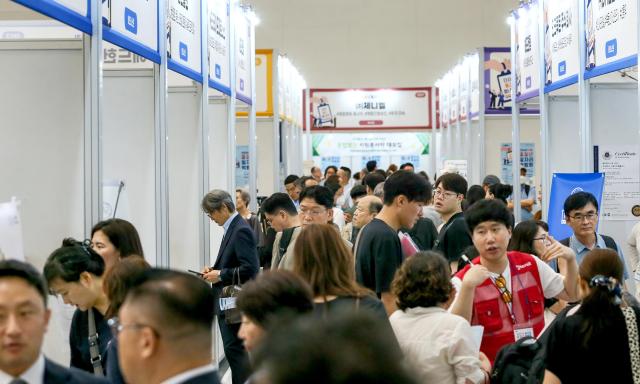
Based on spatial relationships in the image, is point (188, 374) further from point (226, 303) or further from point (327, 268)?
point (226, 303)

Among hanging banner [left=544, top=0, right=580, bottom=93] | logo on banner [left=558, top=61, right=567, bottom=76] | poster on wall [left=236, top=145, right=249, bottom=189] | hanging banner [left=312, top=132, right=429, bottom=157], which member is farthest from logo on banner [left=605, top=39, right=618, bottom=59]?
hanging banner [left=312, top=132, right=429, bottom=157]

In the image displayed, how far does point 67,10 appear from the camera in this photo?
3676 mm

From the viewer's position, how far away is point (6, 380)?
7.25ft

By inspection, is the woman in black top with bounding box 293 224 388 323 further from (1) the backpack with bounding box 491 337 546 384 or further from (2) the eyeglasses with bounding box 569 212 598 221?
(2) the eyeglasses with bounding box 569 212 598 221

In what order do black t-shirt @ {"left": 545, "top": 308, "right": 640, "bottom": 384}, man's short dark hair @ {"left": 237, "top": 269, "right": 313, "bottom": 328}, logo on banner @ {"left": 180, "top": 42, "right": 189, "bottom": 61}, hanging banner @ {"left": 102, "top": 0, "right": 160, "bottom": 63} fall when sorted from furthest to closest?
logo on banner @ {"left": 180, "top": 42, "right": 189, "bottom": 61} < hanging banner @ {"left": 102, "top": 0, "right": 160, "bottom": 63} < black t-shirt @ {"left": 545, "top": 308, "right": 640, "bottom": 384} < man's short dark hair @ {"left": 237, "top": 269, "right": 313, "bottom": 328}

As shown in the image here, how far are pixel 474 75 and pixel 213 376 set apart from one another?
1208cm

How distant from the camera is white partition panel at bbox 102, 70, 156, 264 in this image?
552 centimetres

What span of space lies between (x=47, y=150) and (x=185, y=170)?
8.85 feet

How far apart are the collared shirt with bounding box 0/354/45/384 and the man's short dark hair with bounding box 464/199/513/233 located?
6.75 ft

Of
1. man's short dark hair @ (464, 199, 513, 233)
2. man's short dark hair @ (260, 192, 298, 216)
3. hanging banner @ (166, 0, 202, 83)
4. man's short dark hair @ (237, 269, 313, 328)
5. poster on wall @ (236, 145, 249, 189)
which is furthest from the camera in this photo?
poster on wall @ (236, 145, 249, 189)

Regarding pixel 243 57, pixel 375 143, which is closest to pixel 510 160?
pixel 243 57

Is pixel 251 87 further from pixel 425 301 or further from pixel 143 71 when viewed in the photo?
pixel 425 301

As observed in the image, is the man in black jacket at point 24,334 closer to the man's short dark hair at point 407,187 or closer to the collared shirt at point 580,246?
the man's short dark hair at point 407,187

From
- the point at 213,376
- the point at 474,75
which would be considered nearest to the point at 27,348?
the point at 213,376
